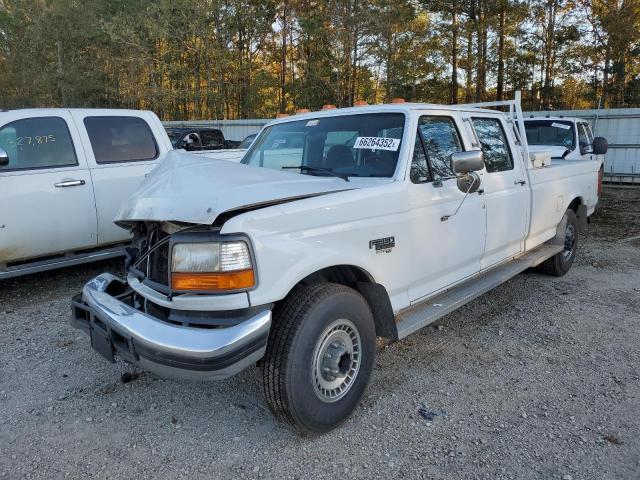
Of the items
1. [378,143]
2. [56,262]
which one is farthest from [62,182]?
[378,143]

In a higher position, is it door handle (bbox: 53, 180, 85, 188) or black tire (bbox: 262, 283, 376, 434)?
door handle (bbox: 53, 180, 85, 188)

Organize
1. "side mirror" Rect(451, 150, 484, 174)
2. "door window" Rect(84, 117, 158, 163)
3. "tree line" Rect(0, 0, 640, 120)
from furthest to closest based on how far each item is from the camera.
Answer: "tree line" Rect(0, 0, 640, 120), "door window" Rect(84, 117, 158, 163), "side mirror" Rect(451, 150, 484, 174)

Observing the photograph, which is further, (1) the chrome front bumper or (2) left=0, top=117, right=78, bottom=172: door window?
(2) left=0, top=117, right=78, bottom=172: door window

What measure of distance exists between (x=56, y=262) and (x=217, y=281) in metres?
3.79

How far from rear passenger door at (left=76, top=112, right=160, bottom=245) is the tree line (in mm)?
18882

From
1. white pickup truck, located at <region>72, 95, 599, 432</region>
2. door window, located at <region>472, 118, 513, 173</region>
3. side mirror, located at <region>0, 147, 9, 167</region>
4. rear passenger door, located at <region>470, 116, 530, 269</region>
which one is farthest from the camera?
side mirror, located at <region>0, 147, 9, 167</region>

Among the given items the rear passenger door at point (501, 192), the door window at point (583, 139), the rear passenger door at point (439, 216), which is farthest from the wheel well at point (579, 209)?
the door window at point (583, 139)

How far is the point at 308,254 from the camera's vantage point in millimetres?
2746

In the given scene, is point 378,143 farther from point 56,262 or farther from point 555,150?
point 555,150

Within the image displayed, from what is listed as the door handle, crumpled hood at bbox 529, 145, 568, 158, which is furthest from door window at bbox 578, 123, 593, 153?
the door handle

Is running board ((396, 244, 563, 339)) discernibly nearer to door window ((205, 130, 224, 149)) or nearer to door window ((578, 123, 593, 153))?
door window ((578, 123, 593, 153))

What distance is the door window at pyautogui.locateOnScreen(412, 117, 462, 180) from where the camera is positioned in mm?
3752

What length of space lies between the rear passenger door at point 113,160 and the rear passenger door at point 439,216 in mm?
3617

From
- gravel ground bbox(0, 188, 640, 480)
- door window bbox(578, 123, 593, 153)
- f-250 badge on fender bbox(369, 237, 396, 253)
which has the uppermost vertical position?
door window bbox(578, 123, 593, 153)
